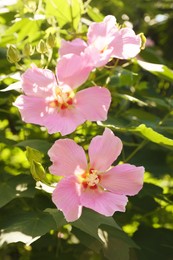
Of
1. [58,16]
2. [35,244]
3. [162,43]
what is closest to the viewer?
[35,244]

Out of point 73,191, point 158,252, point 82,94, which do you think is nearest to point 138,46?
point 82,94

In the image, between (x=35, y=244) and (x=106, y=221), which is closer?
(x=106, y=221)

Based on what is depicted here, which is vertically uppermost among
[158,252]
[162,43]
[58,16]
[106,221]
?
[58,16]

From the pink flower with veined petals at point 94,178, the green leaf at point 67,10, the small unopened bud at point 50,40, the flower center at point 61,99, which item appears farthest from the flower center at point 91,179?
the green leaf at point 67,10

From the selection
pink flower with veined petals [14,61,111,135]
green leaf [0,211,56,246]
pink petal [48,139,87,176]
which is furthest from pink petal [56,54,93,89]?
green leaf [0,211,56,246]

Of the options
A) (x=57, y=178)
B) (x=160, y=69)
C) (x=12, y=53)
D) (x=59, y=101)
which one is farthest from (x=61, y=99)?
(x=57, y=178)

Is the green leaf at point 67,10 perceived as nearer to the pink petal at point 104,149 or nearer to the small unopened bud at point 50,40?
the small unopened bud at point 50,40

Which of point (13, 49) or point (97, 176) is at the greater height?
point (13, 49)

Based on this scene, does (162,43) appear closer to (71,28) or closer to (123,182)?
(71,28)
